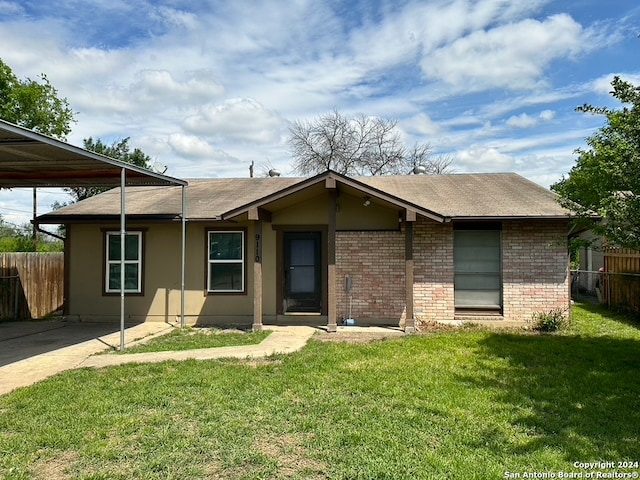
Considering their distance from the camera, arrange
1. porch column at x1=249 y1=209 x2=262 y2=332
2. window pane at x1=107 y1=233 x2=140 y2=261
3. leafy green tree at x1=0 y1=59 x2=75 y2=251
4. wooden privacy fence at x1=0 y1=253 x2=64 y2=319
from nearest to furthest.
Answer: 1. porch column at x1=249 y1=209 x2=262 y2=332
2. window pane at x1=107 y1=233 x2=140 y2=261
3. wooden privacy fence at x1=0 y1=253 x2=64 y2=319
4. leafy green tree at x1=0 y1=59 x2=75 y2=251

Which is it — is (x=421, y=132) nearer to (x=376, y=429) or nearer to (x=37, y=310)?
(x=37, y=310)

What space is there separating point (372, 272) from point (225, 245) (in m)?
3.63

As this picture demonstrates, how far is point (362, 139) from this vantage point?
107 feet

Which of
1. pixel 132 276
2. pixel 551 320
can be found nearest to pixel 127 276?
pixel 132 276

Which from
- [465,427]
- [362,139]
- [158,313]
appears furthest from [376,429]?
[362,139]

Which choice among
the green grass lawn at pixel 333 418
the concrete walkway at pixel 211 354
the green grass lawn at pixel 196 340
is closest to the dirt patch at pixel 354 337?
the concrete walkway at pixel 211 354

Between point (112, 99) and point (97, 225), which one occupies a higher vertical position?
point (112, 99)

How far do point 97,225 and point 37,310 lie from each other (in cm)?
356

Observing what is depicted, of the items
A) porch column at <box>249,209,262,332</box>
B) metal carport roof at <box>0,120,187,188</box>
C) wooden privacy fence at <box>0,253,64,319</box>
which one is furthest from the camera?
wooden privacy fence at <box>0,253,64,319</box>

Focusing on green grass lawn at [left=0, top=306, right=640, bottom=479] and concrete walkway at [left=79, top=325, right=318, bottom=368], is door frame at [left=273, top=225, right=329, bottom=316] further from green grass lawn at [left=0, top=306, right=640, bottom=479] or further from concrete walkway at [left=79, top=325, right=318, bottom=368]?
green grass lawn at [left=0, top=306, right=640, bottom=479]

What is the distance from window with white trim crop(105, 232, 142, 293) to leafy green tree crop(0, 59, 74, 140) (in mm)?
19560

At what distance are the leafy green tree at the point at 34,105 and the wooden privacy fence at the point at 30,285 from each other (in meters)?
17.0

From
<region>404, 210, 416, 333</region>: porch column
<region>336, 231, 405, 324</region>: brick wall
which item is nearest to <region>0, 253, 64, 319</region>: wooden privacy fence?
<region>336, 231, 405, 324</region>: brick wall

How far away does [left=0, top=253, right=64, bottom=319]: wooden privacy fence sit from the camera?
12.6 m
